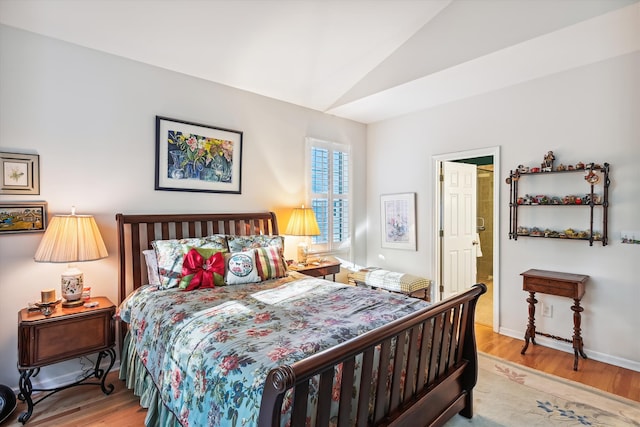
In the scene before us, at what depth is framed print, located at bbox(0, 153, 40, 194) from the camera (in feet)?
7.72

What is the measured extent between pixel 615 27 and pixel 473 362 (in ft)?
8.86

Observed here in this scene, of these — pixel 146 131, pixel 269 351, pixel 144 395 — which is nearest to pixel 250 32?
pixel 146 131

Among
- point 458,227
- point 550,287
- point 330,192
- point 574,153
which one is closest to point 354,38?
point 330,192

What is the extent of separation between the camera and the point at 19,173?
2404 mm

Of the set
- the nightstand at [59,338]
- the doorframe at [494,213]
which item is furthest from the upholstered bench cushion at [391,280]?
the nightstand at [59,338]

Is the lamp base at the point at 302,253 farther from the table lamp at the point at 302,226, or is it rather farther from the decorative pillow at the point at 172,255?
the decorative pillow at the point at 172,255

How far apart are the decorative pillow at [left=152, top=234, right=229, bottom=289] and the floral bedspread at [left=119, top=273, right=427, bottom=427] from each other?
0.12 meters

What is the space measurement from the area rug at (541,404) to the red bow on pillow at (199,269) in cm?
196

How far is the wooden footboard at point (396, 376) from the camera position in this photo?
42.3 inches

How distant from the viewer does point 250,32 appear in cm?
301

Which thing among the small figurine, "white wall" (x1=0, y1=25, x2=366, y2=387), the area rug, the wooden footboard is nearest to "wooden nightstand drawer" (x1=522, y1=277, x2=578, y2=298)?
the area rug

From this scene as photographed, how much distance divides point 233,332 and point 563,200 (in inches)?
125

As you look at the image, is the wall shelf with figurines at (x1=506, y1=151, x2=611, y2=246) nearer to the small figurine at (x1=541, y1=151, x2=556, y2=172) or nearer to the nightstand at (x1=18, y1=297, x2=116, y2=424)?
the small figurine at (x1=541, y1=151, x2=556, y2=172)

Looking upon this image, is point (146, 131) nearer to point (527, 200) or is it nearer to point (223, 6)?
point (223, 6)
